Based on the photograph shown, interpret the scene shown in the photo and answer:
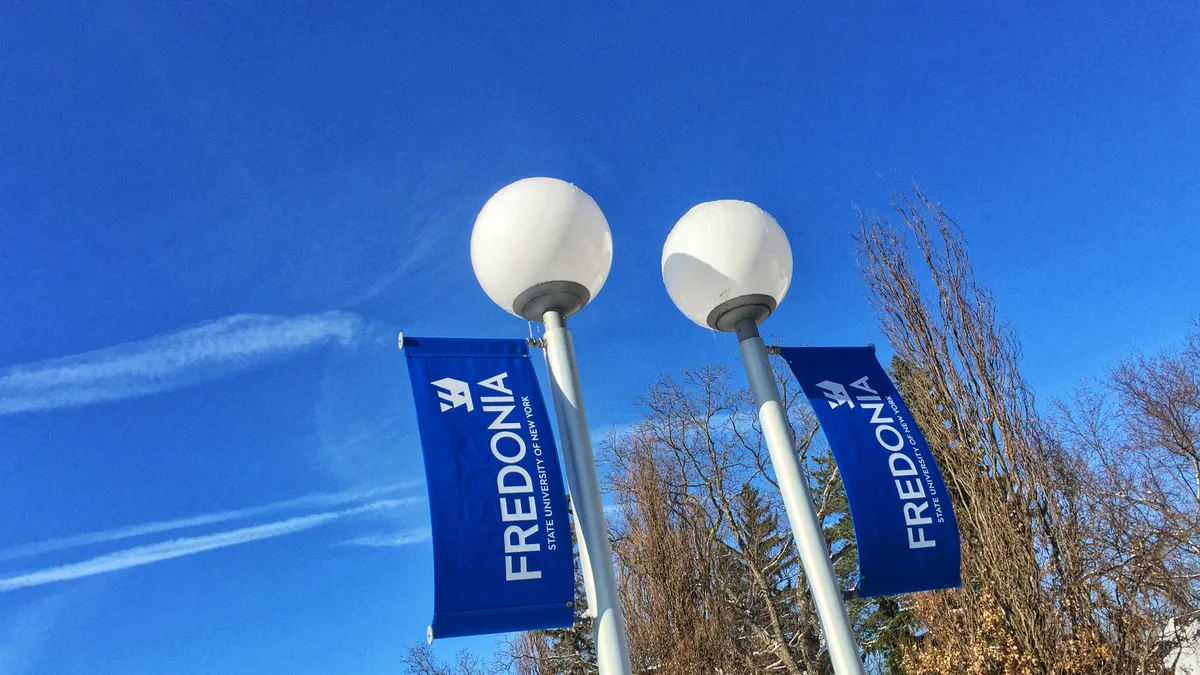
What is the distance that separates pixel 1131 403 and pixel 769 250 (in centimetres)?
2211

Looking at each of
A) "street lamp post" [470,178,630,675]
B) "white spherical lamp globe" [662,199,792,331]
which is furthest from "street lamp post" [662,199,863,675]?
"street lamp post" [470,178,630,675]

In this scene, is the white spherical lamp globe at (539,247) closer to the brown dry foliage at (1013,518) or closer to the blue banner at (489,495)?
the blue banner at (489,495)

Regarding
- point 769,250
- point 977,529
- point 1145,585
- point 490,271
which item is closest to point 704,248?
point 769,250

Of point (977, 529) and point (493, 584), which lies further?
→ point (977, 529)

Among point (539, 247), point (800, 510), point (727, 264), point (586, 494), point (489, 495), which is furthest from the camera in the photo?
point (727, 264)

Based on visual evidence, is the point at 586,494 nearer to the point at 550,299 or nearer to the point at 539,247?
the point at 550,299

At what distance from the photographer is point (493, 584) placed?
262cm

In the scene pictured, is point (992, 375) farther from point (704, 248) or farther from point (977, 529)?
point (704, 248)

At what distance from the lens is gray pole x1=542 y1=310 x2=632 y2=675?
2777mm

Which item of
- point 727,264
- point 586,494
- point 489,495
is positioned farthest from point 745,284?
point 489,495

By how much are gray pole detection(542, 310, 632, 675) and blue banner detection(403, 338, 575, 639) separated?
5.7 inches

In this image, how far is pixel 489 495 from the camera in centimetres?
276

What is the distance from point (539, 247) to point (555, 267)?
112 mm

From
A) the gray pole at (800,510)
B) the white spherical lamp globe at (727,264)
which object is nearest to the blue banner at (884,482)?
the gray pole at (800,510)
